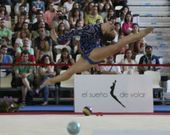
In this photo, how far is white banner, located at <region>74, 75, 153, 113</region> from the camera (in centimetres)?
1125

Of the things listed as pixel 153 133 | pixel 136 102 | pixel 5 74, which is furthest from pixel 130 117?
pixel 5 74

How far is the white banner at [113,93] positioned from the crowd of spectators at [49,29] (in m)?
0.37

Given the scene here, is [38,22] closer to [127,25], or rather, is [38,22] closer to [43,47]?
[43,47]

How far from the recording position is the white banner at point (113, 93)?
36.9ft

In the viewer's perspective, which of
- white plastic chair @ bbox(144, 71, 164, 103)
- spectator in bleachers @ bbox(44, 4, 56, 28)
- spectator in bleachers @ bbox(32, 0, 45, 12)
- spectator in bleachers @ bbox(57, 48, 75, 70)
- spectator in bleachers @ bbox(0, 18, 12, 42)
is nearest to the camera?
spectator in bleachers @ bbox(57, 48, 75, 70)

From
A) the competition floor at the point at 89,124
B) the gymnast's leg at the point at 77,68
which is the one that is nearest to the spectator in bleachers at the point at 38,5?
the competition floor at the point at 89,124

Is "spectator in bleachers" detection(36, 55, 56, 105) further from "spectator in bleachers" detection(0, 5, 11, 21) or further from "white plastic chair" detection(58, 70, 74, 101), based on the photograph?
"spectator in bleachers" detection(0, 5, 11, 21)

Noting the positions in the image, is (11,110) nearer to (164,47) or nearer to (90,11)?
(90,11)

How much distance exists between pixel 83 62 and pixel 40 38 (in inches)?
171

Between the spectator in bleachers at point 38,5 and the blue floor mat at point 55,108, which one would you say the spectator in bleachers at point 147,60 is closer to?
the blue floor mat at point 55,108

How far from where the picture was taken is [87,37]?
8016 millimetres

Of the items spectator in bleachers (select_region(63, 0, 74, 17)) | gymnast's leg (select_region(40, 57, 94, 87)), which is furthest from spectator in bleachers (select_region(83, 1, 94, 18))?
gymnast's leg (select_region(40, 57, 94, 87))

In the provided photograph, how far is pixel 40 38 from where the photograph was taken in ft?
40.5

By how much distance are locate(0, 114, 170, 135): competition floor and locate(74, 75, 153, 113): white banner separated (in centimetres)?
37
